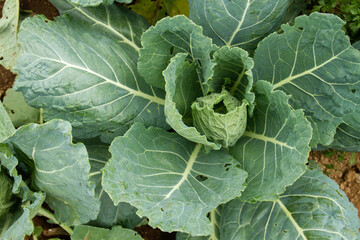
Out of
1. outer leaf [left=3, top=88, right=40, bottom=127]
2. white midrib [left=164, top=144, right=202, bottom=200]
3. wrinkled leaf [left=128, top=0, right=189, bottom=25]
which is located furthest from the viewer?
wrinkled leaf [left=128, top=0, right=189, bottom=25]

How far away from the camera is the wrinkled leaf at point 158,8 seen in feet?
8.22

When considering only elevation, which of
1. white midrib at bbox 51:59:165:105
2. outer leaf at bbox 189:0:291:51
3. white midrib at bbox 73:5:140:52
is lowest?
white midrib at bbox 51:59:165:105

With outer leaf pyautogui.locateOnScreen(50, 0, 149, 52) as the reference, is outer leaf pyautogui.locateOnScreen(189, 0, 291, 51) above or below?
above

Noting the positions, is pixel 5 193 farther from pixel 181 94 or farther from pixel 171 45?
pixel 171 45

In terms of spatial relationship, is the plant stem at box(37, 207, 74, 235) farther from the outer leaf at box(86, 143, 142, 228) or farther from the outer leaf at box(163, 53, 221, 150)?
the outer leaf at box(163, 53, 221, 150)

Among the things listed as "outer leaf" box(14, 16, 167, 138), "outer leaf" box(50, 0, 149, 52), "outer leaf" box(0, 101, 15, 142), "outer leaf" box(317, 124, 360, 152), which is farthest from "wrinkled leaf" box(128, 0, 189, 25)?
"outer leaf" box(317, 124, 360, 152)

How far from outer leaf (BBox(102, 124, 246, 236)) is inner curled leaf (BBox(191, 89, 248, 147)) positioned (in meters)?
0.18

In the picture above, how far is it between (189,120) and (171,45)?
47 centimetres

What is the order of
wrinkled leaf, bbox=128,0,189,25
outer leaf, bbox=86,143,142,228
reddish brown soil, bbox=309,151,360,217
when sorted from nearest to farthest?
1. outer leaf, bbox=86,143,142,228
2. wrinkled leaf, bbox=128,0,189,25
3. reddish brown soil, bbox=309,151,360,217

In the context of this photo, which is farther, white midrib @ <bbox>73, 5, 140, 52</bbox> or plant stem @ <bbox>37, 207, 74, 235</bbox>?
plant stem @ <bbox>37, 207, 74, 235</bbox>

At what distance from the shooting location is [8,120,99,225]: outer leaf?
1641 mm

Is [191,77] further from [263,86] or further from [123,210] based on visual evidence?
[123,210]

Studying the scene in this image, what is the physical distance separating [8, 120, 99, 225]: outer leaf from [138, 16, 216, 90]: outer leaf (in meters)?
0.52

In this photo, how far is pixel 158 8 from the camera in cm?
256
